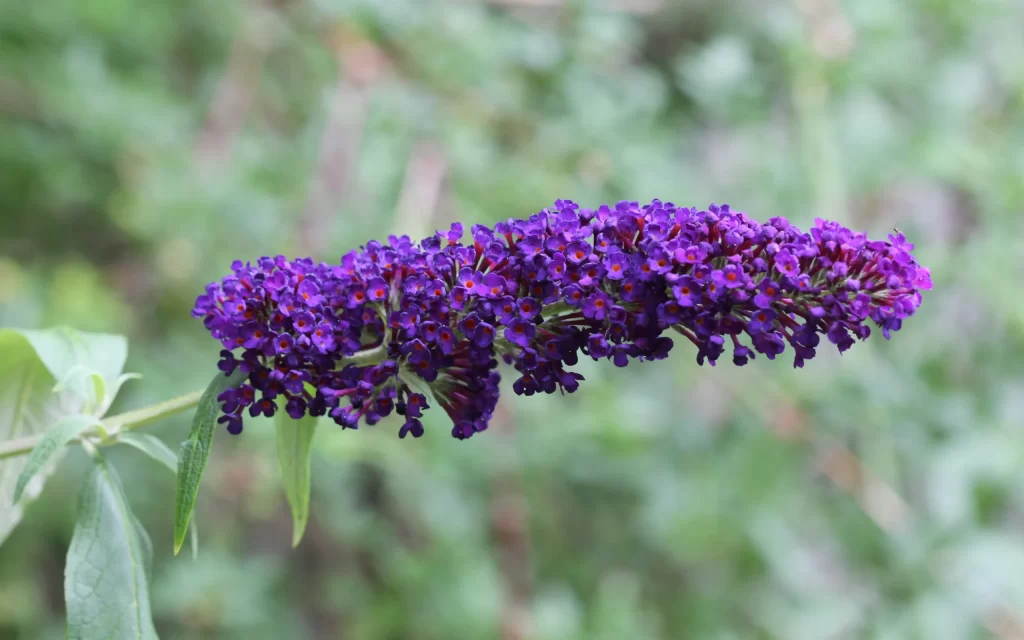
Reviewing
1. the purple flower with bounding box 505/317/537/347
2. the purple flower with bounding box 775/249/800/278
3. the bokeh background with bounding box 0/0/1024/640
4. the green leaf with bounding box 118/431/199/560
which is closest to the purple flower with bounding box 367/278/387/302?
the purple flower with bounding box 505/317/537/347

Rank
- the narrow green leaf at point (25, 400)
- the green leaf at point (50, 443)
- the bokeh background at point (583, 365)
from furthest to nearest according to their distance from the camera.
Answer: the bokeh background at point (583, 365)
the narrow green leaf at point (25, 400)
the green leaf at point (50, 443)

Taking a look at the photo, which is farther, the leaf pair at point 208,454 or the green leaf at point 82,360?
the green leaf at point 82,360

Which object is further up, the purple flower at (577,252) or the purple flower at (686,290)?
the purple flower at (577,252)

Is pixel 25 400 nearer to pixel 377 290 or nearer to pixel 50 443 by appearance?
pixel 50 443

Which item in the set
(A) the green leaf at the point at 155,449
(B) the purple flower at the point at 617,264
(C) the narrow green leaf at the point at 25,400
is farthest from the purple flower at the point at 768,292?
(C) the narrow green leaf at the point at 25,400

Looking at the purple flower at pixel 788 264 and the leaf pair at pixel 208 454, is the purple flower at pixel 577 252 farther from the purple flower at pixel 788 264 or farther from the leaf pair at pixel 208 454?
the leaf pair at pixel 208 454

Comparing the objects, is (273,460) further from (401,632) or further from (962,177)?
(962,177)

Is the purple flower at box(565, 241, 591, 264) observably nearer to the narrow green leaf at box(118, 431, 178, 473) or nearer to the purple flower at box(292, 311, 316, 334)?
the purple flower at box(292, 311, 316, 334)

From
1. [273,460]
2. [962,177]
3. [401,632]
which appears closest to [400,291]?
[273,460]
